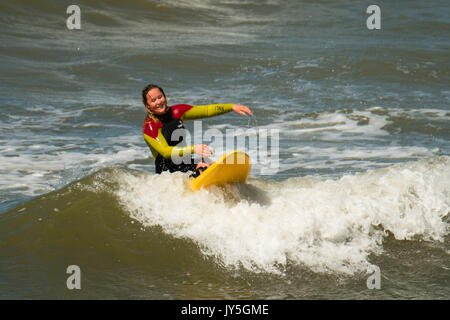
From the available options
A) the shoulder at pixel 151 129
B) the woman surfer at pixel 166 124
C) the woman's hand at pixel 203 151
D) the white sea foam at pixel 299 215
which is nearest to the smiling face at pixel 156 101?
the woman surfer at pixel 166 124

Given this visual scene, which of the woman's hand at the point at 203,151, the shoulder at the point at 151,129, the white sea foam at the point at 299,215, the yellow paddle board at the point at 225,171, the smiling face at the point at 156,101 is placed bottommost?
the white sea foam at the point at 299,215

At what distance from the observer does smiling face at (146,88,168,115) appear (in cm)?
591

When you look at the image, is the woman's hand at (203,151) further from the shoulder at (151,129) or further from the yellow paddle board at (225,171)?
the shoulder at (151,129)

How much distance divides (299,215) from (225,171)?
29.6 inches

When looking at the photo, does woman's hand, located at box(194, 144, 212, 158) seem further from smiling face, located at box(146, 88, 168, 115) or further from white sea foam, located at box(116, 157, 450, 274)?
smiling face, located at box(146, 88, 168, 115)

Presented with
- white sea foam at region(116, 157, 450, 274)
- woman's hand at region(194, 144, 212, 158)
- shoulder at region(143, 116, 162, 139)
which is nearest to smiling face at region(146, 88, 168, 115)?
shoulder at region(143, 116, 162, 139)

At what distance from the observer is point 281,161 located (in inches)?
346

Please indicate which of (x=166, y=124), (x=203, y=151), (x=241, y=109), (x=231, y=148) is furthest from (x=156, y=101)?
(x=231, y=148)

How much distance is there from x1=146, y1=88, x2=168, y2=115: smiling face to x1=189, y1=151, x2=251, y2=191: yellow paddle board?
27.7 inches

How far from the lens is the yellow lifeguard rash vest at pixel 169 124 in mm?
5721

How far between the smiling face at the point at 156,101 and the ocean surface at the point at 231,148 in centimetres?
65

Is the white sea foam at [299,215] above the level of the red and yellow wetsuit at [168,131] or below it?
below

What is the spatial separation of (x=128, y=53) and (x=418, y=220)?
10575 mm
